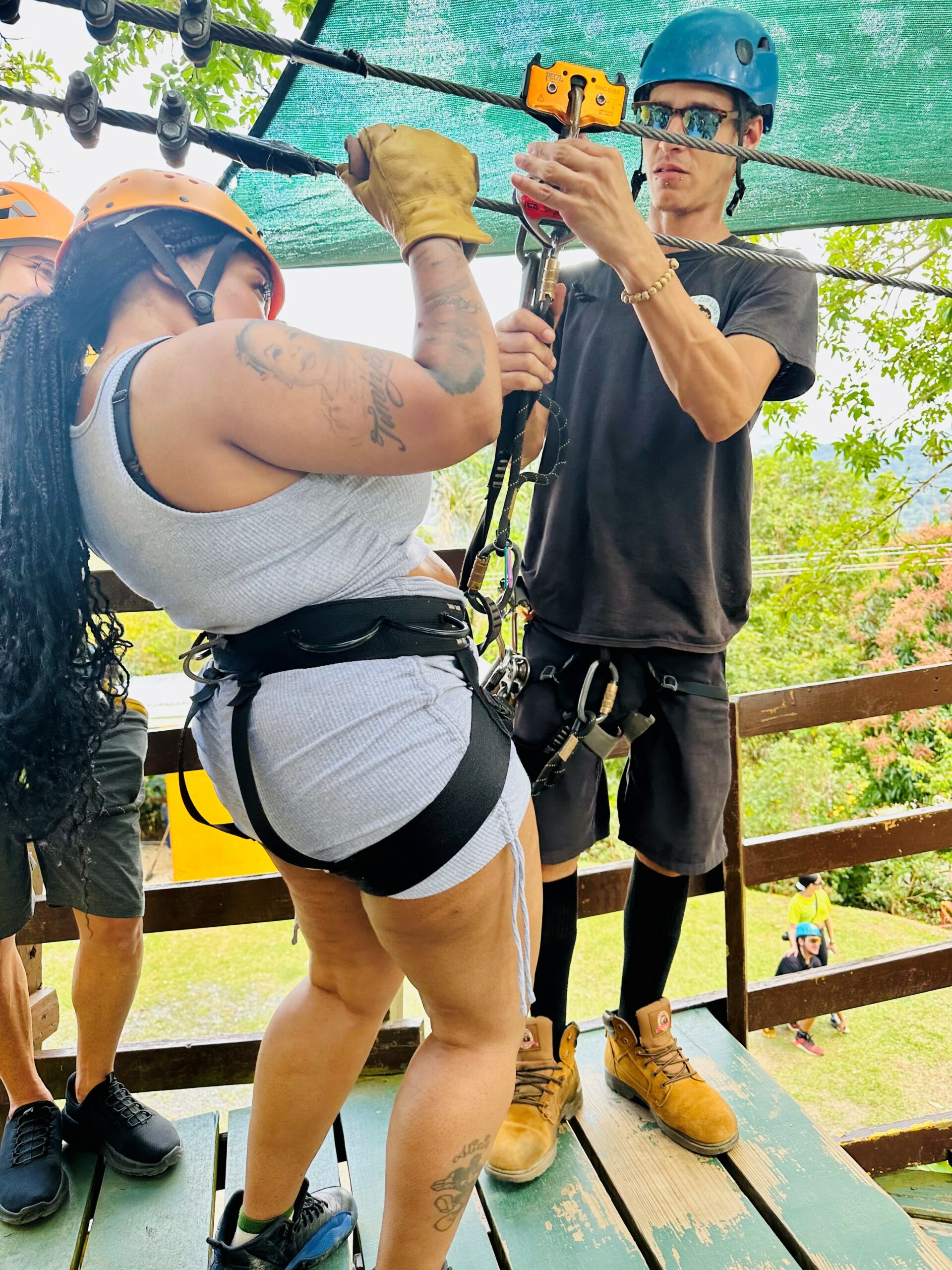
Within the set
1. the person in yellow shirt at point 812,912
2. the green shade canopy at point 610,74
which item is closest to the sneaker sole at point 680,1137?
the green shade canopy at point 610,74

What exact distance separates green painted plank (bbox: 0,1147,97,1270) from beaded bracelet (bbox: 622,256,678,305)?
6.12ft

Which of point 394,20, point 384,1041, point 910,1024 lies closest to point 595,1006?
point 910,1024

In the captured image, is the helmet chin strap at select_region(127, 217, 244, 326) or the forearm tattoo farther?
the helmet chin strap at select_region(127, 217, 244, 326)

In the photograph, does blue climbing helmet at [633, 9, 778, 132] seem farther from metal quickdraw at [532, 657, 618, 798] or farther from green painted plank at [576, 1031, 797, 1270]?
green painted plank at [576, 1031, 797, 1270]

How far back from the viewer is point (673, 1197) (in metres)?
1.72

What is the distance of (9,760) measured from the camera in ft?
4.09

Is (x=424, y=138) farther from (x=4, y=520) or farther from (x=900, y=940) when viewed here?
(x=900, y=940)

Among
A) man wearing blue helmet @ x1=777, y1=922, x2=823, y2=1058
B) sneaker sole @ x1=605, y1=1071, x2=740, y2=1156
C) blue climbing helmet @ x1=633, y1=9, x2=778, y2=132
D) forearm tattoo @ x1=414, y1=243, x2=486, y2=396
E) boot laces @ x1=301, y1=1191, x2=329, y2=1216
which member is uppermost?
blue climbing helmet @ x1=633, y1=9, x2=778, y2=132

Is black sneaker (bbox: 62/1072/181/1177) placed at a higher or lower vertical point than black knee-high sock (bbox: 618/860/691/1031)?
lower

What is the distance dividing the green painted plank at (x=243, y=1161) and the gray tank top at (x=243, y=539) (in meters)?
1.08

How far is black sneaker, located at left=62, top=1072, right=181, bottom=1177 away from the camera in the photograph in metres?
1.77

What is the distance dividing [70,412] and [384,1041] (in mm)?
1617

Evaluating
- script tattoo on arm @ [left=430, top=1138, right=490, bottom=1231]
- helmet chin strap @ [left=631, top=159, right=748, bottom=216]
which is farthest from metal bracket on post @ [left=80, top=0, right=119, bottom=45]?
script tattoo on arm @ [left=430, top=1138, right=490, bottom=1231]

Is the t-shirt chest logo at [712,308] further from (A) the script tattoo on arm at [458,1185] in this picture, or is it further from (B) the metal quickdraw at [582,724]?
(A) the script tattoo on arm at [458,1185]
